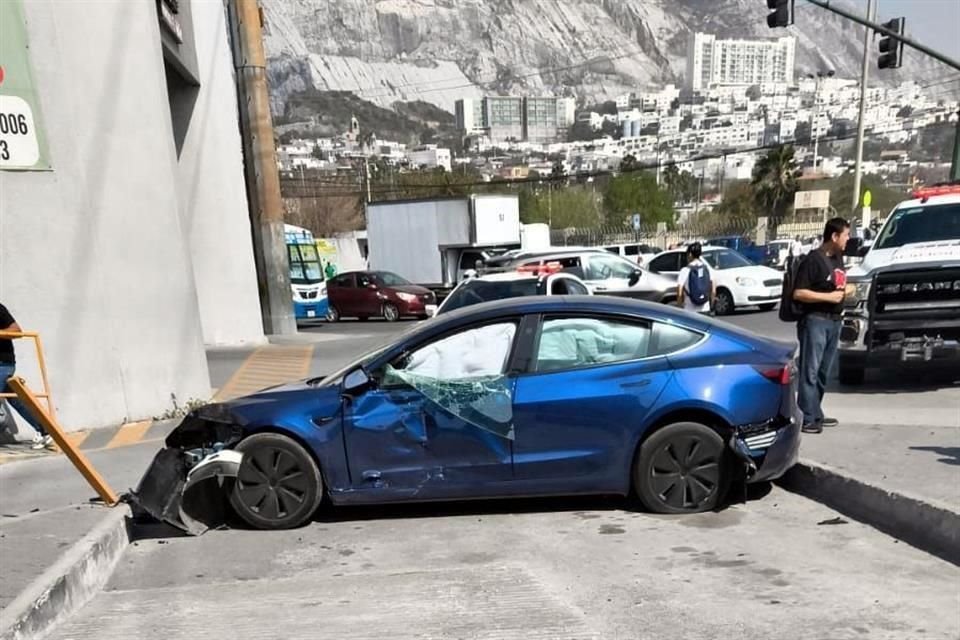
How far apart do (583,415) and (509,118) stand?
176 meters

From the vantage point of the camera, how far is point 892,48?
18000mm

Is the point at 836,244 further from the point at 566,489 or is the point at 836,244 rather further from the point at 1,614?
the point at 1,614

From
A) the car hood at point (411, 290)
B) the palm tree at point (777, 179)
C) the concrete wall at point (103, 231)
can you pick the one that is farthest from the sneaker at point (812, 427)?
the palm tree at point (777, 179)

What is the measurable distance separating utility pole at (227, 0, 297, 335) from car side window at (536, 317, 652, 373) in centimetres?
1226

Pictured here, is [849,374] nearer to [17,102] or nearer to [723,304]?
[723,304]

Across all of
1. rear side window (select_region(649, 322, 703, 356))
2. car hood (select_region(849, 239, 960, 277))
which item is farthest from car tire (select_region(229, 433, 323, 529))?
car hood (select_region(849, 239, 960, 277))

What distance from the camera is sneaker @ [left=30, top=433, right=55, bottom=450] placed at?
25.2 ft

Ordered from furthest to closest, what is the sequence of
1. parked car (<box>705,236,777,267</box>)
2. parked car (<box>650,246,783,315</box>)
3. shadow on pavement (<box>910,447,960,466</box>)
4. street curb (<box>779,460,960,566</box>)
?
parked car (<box>705,236,777,267</box>)
parked car (<box>650,246,783,315</box>)
shadow on pavement (<box>910,447,960,466</box>)
street curb (<box>779,460,960,566</box>)

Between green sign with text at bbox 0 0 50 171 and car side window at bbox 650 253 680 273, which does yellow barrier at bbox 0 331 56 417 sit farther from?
car side window at bbox 650 253 680 273

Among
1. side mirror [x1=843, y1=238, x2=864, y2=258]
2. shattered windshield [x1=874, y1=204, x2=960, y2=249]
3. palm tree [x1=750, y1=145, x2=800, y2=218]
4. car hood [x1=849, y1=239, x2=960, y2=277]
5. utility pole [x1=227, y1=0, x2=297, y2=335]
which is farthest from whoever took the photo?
palm tree [x1=750, y1=145, x2=800, y2=218]

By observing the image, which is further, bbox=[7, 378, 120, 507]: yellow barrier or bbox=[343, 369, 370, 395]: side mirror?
bbox=[343, 369, 370, 395]: side mirror

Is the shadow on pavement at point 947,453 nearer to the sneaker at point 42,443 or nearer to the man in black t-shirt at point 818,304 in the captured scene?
the man in black t-shirt at point 818,304

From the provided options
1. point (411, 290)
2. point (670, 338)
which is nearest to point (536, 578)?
point (670, 338)

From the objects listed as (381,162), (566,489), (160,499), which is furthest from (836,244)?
(381,162)
